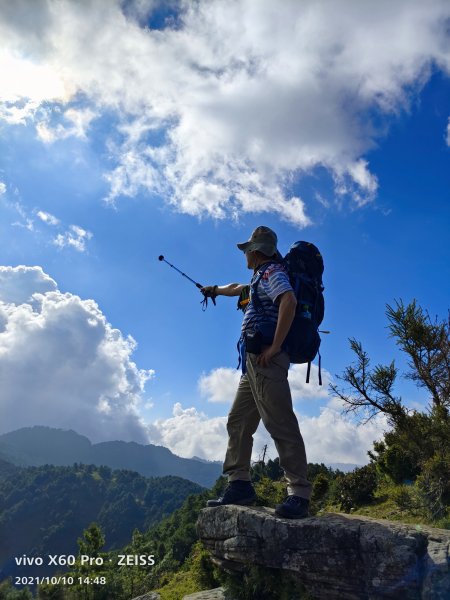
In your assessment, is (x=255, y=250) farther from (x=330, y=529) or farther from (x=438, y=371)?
(x=438, y=371)

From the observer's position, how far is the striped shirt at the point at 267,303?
209 inches

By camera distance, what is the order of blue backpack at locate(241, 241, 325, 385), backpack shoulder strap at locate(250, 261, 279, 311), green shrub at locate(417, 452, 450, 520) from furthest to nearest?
green shrub at locate(417, 452, 450, 520), backpack shoulder strap at locate(250, 261, 279, 311), blue backpack at locate(241, 241, 325, 385)

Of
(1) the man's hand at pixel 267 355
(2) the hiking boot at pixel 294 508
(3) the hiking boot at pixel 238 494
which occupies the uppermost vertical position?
(1) the man's hand at pixel 267 355

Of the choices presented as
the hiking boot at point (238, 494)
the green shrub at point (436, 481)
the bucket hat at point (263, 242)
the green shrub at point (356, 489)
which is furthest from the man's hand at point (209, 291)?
the green shrub at point (356, 489)

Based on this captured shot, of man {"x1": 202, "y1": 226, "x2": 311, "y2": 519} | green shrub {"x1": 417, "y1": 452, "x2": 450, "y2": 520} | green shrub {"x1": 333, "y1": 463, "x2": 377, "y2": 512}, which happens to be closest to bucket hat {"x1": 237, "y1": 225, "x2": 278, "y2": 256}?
man {"x1": 202, "y1": 226, "x2": 311, "y2": 519}

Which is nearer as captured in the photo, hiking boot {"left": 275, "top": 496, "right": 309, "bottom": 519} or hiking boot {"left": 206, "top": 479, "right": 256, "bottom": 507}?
hiking boot {"left": 275, "top": 496, "right": 309, "bottom": 519}

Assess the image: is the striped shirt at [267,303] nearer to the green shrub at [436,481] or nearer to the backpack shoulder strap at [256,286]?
the backpack shoulder strap at [256,286]

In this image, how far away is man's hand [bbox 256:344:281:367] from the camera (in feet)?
17.3

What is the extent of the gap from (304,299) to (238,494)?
10.1 ft

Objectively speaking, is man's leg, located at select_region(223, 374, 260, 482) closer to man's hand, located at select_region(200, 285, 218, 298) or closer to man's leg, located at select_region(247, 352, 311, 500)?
man's leg, located at select_region(247, 352, 311, 500)

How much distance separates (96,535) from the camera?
1318 inches

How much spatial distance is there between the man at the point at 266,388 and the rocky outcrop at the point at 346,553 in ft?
1.08

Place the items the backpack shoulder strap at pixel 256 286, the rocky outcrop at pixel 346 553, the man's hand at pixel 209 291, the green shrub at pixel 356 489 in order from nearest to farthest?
the rocky outcrop at pixel 346 553 < the backpack shoulder strap at pixel 256 286 < the man's hand at pixel 209 291 < the green shrub at pixel 356 489

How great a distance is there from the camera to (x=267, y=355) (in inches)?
211
